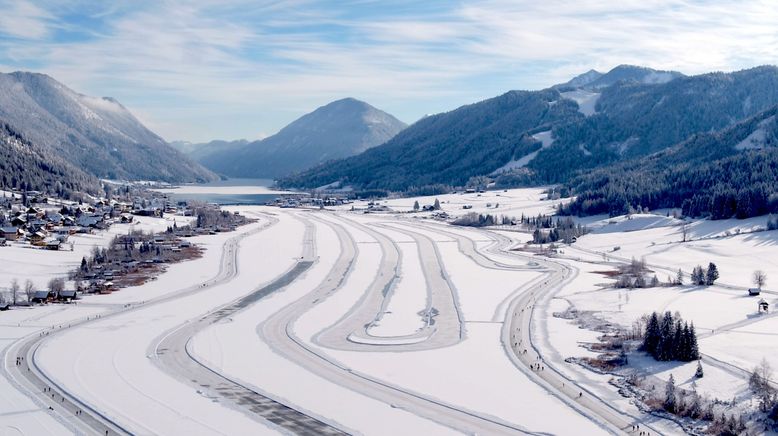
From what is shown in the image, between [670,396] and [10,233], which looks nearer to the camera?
[670,396]

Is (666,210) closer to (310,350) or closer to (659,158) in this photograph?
(659,158)

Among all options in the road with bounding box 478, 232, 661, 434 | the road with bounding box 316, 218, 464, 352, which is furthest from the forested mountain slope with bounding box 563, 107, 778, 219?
the road with bounding box 316, 218, 464, 352

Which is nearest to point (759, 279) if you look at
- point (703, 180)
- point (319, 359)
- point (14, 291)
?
point (319, 359)

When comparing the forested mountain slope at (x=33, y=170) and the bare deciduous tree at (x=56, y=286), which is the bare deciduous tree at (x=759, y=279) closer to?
the bare deciduous tree at (x=56, y=286)

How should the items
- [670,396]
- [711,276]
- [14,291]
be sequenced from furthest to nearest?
[711,276]
[14,291]
[670,396]

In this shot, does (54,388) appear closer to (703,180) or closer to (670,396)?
(670,396)

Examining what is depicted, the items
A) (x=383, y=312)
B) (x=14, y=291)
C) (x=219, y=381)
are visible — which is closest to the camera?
(x=219, y=381)

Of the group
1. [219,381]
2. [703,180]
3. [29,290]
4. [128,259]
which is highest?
[703,180]

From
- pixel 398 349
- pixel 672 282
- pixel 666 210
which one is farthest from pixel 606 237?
pixel 398 349

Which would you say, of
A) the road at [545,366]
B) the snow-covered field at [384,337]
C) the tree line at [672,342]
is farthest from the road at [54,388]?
the tree line at [672,342]

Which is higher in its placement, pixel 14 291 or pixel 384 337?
pixel 14 291
